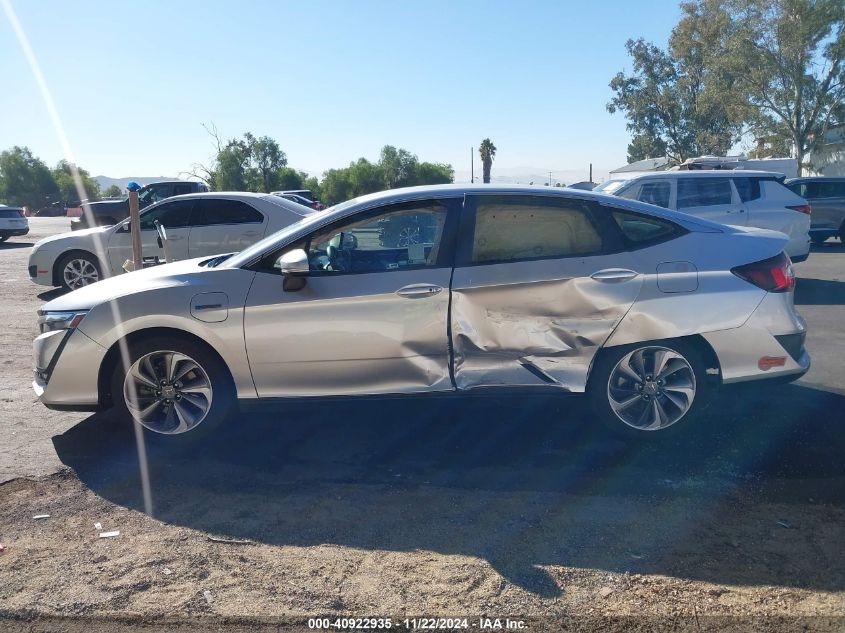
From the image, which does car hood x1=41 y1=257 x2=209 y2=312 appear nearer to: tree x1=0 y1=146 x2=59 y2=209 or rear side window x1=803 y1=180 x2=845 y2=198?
rear side window x1=803 y1=180 x2=845 y2=198

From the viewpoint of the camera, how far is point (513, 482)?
428 cm

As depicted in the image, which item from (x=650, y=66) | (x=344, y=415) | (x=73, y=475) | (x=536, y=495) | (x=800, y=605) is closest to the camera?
(x=800, y=605)

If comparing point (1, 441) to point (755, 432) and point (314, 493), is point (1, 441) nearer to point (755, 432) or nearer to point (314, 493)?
point (314, 493)

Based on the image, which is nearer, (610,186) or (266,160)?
(610,186)

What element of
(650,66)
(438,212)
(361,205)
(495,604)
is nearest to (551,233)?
(438,212)

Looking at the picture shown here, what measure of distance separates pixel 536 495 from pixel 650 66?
47.4 metres

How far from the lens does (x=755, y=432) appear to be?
497 centimetres

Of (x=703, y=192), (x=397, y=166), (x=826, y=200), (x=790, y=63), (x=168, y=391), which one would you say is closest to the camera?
(x=168, y=391)

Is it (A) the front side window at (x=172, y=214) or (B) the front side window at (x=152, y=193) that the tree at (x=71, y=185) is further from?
(A) the front side window at (x=172, y=214)

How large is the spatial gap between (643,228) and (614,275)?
448mm

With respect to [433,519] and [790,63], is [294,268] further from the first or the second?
[790,63]

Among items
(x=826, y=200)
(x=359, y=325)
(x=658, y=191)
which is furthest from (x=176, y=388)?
(x=826, y=200)

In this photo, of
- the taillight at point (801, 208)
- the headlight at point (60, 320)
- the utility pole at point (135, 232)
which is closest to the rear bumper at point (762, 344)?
the headlight at point (60, 320)

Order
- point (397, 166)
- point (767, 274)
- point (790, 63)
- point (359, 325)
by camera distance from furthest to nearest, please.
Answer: point (397, 166) < point (790, 63) < point (767, 274) < point (359, 325)
